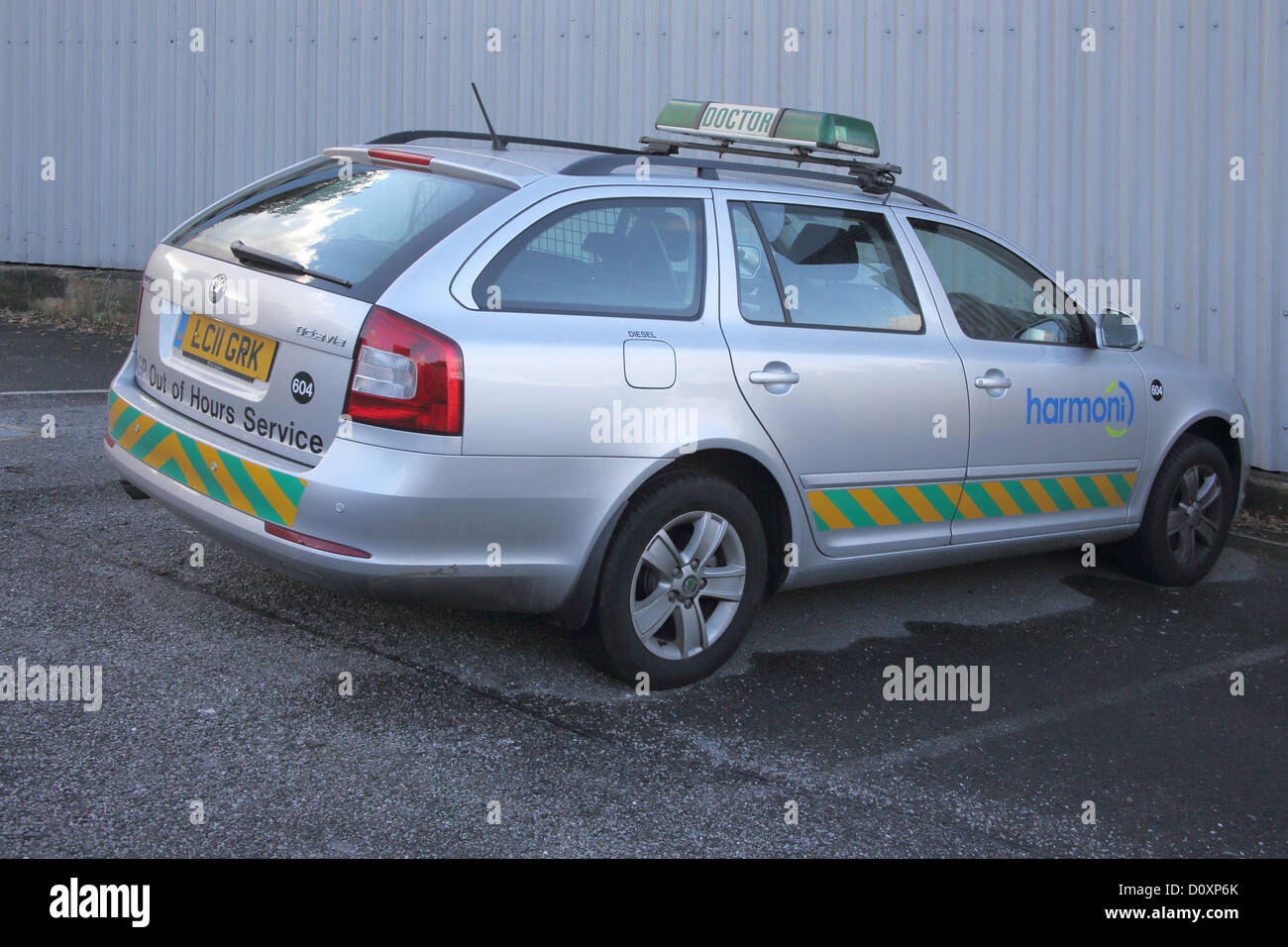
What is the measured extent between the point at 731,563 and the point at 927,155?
513cm

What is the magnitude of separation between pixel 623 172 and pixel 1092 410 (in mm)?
2303

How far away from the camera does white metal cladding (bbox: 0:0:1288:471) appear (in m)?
7.96

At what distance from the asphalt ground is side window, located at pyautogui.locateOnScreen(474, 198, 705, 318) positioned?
120cm

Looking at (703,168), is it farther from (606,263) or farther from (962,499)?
(962,499)

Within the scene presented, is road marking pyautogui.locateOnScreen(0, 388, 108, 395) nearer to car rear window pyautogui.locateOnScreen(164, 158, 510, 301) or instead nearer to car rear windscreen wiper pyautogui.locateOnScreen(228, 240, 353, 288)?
car rear window pyautogui.locateOnScreen(164, 158, 510, 301)

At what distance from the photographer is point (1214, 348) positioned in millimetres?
8047

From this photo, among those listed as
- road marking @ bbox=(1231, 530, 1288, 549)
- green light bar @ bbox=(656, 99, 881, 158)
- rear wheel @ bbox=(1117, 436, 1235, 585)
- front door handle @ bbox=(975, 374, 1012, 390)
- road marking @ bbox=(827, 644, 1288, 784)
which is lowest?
road marking @ bbox=(827, 644, 1288, 784)

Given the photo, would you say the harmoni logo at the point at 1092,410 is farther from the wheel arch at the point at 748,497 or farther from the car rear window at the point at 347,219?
the car rear window at the point at 347,219

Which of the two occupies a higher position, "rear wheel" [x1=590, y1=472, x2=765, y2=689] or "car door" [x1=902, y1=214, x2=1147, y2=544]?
"car door" [x1=902, y1=214, x2=1147, y2=544]

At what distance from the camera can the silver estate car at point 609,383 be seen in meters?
3.81

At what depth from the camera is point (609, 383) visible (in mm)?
4039
